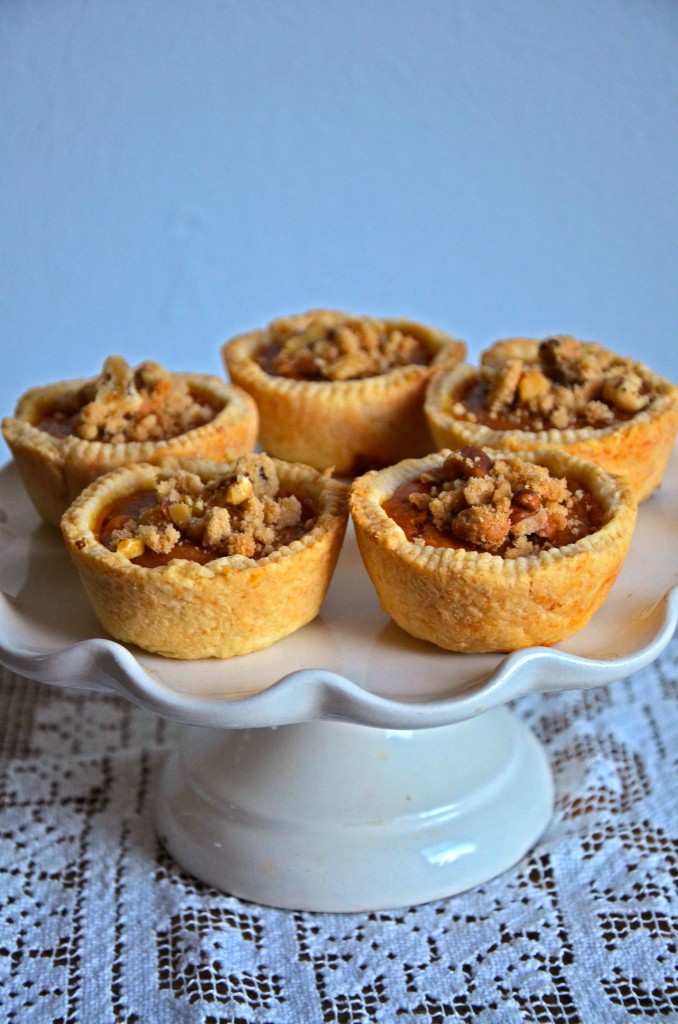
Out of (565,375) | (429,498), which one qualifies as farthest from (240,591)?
(565,375)

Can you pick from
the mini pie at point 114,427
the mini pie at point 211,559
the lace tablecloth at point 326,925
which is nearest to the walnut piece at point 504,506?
the mini pie at point 211,559

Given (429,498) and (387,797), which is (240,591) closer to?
(429,498)

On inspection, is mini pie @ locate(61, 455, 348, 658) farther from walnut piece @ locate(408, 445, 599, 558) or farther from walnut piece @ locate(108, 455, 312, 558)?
walnut piece @ locate(408, 445, 599, 558)

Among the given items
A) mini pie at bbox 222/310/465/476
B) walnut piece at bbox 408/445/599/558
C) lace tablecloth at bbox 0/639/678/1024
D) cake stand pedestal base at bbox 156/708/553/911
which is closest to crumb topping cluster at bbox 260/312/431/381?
mini pie at bbox 222/310/465/476

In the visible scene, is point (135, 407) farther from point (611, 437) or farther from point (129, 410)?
point (611, 437)

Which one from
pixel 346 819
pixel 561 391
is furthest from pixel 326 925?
pixel 561 391

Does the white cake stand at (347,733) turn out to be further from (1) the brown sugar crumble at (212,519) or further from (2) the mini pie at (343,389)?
(2) the mini pie at (343,389)
